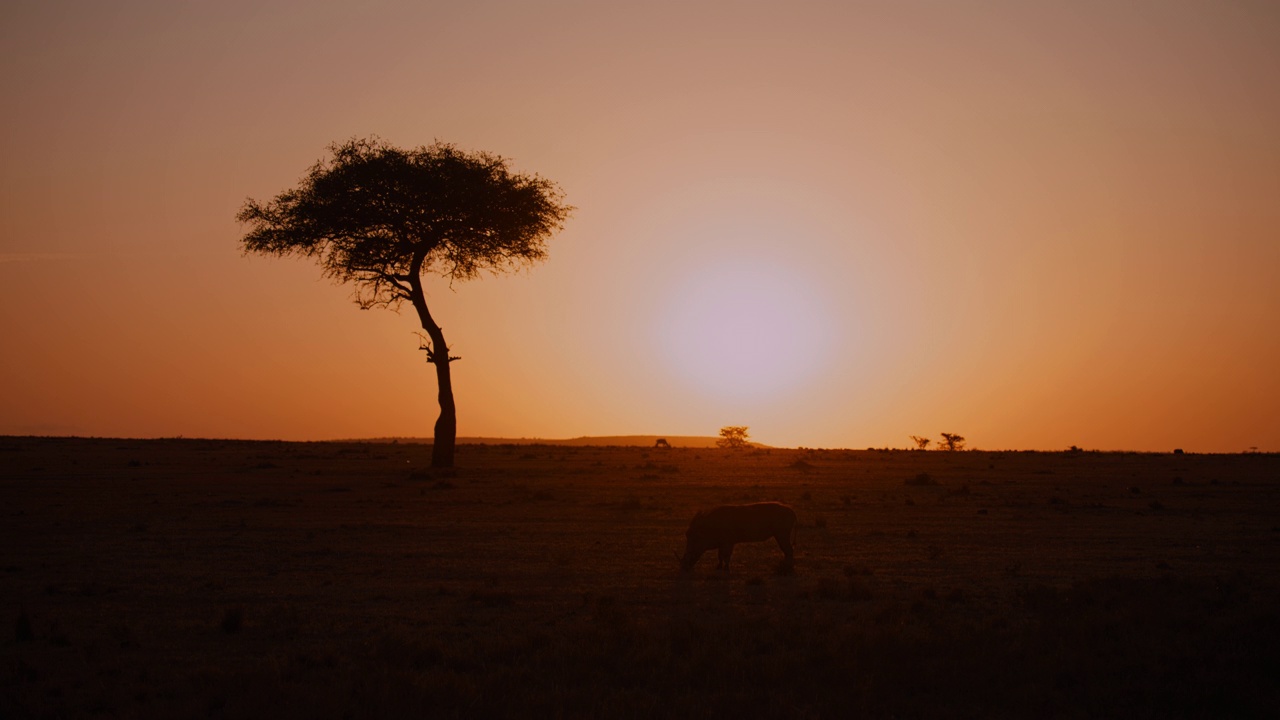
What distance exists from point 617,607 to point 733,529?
175 inches

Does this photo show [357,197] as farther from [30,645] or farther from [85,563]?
[30,645]

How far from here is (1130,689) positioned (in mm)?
10586

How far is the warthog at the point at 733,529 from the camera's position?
18094 millimetres

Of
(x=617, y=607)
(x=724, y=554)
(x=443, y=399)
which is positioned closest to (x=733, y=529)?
(x=724, y=554)

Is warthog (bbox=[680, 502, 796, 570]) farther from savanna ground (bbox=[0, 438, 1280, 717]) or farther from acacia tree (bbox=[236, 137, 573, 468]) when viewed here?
acacia tree (bbox=[236, 137, 573, 468])

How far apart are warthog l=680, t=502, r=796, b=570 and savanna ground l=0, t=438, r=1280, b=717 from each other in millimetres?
564

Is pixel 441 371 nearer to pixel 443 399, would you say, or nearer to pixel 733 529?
pixel 443 399

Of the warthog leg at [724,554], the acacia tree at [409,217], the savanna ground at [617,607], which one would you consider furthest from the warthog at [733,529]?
the acacia tree at [409,217]

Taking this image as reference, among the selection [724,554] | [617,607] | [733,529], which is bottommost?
[617,607]

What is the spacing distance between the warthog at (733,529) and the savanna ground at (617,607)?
564 mm

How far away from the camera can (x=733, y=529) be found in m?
18.2

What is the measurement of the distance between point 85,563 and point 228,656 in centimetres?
885

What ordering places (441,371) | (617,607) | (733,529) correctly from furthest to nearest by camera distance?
(441,371)
(733,529)
(617,607)

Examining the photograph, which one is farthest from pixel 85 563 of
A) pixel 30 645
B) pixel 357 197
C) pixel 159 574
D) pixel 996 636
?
pixel 357 197
